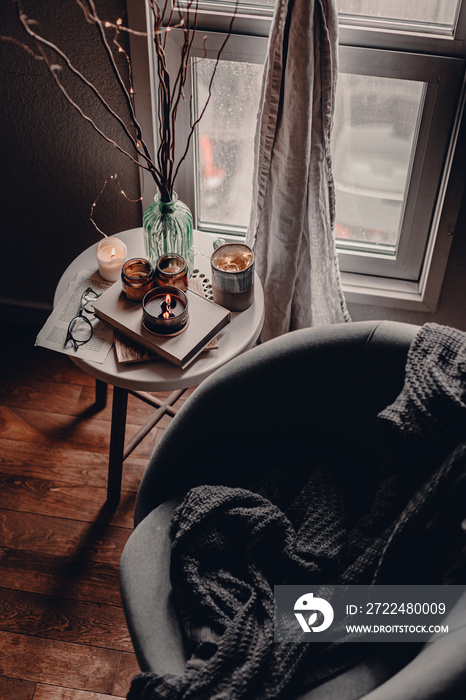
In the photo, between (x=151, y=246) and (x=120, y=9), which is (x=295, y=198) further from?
(x=120, y=9)

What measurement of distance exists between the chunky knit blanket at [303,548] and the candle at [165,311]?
0.33 m

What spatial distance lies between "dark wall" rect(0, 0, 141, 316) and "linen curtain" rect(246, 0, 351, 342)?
14.0 inches

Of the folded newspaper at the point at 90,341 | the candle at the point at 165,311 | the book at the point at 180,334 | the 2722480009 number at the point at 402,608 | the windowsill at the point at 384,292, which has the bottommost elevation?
the 2722480009 number at the point at 402,608

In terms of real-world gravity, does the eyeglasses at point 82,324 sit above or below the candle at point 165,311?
below

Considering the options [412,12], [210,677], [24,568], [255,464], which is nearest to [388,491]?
[255,464]

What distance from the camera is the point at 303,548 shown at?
1030 millimetres

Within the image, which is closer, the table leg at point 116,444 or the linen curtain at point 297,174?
the linen curtain at point 297,174

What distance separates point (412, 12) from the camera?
1.37m

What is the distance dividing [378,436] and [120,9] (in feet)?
3.48

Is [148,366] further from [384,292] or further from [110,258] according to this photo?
[384,292]

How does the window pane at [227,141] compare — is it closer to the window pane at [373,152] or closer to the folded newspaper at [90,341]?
the window pane at [373,152]

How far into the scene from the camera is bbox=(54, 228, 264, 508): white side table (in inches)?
47.1

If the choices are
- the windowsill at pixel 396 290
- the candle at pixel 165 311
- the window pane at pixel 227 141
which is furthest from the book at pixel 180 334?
the window pane at pixel 227 141

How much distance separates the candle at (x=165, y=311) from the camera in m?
1.19
